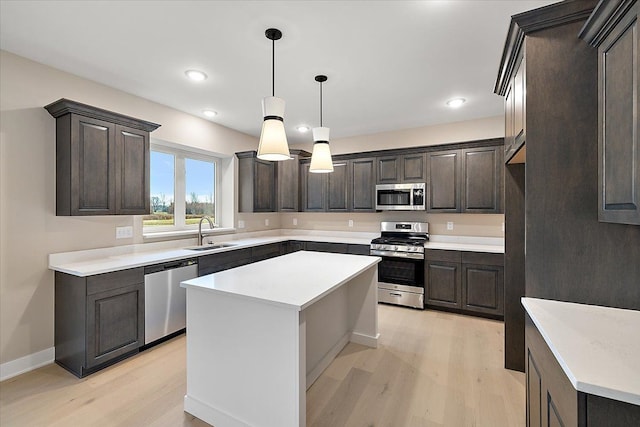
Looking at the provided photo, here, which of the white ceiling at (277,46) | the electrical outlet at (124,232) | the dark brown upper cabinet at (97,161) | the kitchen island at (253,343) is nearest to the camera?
the kitchen island at (253,343)

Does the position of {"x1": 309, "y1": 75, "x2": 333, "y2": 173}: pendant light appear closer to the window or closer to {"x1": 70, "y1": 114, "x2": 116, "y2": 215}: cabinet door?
{"x1": 70, "y1": 114, "x2": 116, "y2": 215}: cabinet door

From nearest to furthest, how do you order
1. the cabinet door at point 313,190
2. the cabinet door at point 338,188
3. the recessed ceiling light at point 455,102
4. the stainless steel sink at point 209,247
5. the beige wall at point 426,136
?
the recessed ceiling light at point 455,102 → the stainless steel sink at point 209,247 → the beige wall at point 426,136 → the cabinet door at point 338,188 → the cabinet door at point 313,190

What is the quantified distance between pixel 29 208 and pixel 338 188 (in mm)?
3677

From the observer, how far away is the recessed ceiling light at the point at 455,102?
11.1 ft

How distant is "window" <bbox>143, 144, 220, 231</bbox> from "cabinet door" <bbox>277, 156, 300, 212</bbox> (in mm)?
1080

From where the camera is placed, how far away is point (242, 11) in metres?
1.86

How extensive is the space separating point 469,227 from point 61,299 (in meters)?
4.76

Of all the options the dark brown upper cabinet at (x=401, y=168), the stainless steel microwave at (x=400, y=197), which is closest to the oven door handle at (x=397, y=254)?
the stainless steel microwave at (x=400, y=197)

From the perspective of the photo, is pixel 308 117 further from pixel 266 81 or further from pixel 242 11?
pixel 242 11

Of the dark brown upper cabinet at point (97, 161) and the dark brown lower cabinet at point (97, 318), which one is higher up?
the dark brown upper cabinet at point (97, 161)

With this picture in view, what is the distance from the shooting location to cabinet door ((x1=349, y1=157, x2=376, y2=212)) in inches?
177

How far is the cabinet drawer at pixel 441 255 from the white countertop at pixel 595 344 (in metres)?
2.30

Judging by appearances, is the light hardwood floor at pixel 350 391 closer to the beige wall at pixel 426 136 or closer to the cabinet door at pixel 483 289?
the cabinet door at pixel 483 289

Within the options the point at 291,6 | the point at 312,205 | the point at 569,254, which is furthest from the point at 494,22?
the point at 312,205
